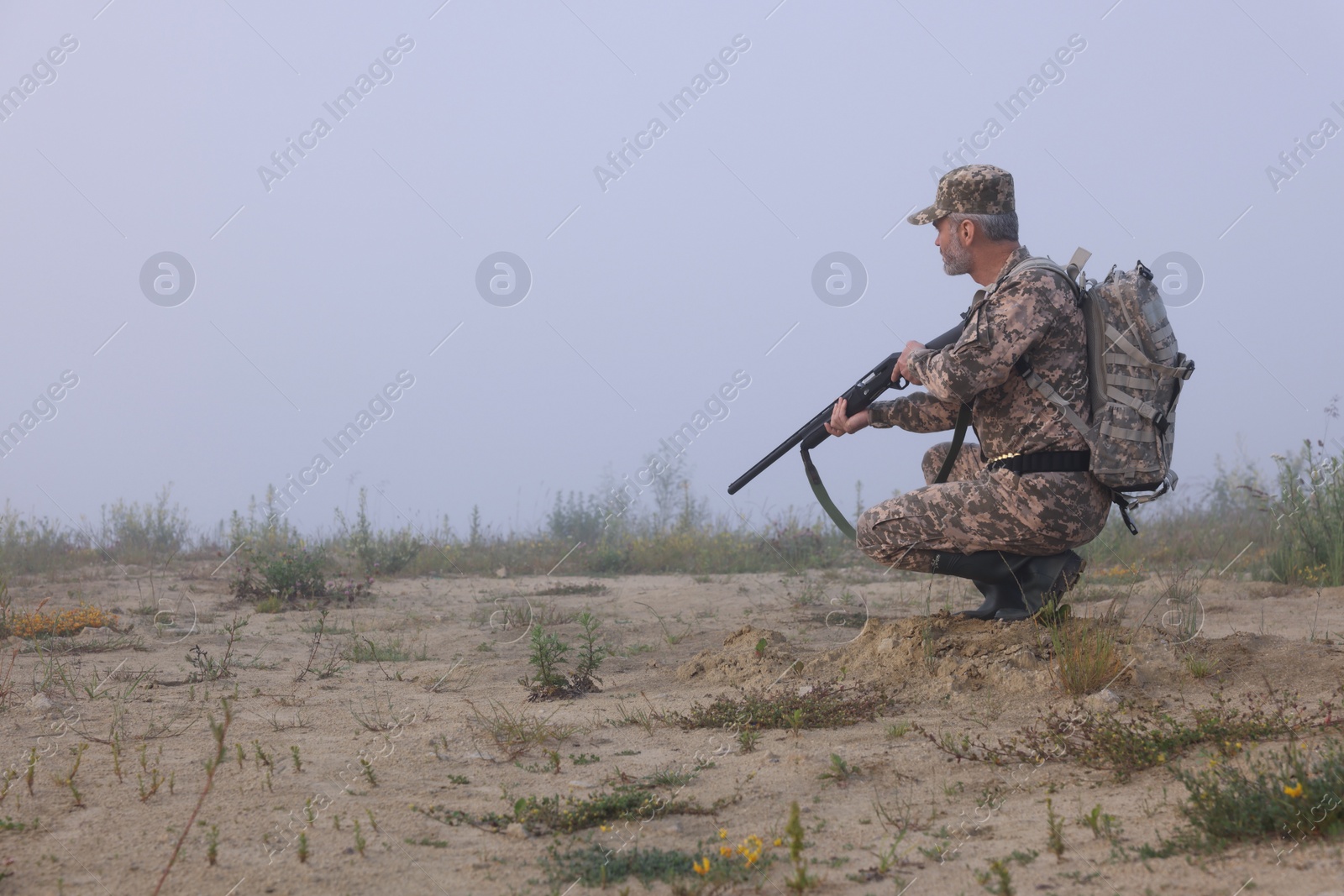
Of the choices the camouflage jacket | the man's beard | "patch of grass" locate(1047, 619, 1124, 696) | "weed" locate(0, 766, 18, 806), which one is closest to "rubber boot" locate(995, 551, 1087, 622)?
"patch of grass" locate(1047, 619, 1124, 696)

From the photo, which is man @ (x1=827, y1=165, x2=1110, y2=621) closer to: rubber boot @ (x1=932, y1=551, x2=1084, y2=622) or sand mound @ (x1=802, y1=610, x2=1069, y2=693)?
rubber boot @ (x1=932, y1=551, x2=1084, y2=622)

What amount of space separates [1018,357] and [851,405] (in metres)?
1.01

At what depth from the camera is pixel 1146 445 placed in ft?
12.6

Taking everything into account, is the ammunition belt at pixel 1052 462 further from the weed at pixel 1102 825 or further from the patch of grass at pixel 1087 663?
the weed at pixel 1102 825

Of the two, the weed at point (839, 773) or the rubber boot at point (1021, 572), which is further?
the rubber boot at point (1021, 572)

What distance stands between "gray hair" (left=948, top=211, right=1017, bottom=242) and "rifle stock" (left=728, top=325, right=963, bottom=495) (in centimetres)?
43

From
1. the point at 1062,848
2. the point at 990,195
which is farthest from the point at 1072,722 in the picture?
the point at 990,195

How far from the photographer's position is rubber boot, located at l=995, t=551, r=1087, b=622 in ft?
13.7

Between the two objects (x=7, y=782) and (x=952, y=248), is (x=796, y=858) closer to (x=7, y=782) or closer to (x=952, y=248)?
(x=7, y=782)

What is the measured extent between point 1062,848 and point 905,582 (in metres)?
5.83

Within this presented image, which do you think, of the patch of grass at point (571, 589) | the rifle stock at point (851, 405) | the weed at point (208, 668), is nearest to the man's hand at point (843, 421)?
the rifle stock at point (851, 405)

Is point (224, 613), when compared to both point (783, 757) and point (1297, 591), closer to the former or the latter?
point (783, 757)

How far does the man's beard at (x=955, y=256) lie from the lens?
14.1ft

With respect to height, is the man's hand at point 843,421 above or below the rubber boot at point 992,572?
above
